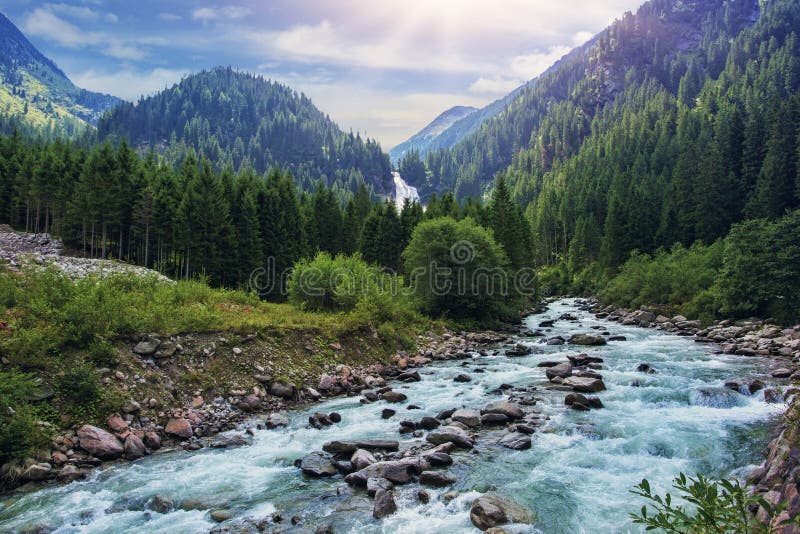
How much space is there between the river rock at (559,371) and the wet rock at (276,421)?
12585 millimetres

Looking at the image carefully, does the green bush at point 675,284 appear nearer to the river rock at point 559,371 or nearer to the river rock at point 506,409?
the river rock at point 559,371

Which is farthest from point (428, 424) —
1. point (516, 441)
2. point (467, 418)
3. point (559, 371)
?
point (559, 371)

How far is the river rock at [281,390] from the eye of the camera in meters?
19.2

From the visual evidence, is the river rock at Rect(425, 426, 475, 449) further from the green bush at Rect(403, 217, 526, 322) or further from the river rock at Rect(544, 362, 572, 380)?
the green bush at Rect(403, 217, 526, 322)

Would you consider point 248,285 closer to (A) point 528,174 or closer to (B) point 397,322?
(B) point 397,322

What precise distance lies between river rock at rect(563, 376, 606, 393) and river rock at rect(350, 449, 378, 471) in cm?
1057

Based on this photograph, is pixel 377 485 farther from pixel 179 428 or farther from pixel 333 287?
pixel 333 287

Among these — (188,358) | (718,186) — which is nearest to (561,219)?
(718,186)

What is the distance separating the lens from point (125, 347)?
17328 millimetres

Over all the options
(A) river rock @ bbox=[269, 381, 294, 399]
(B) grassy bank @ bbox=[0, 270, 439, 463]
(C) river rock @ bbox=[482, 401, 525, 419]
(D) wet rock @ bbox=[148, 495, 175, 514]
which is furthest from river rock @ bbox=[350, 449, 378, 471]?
(B) grassy bank @ bbox=[0, 270, 439, 463]

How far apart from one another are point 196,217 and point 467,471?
46.8 m

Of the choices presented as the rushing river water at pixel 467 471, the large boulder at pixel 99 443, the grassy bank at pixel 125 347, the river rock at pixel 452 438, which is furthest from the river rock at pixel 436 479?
the grassy bank at pixel 125 347

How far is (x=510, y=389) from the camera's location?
67.5 feet

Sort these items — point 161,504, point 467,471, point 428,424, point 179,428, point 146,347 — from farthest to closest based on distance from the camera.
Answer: point 146,347 → point 428,424 → point 179,428 → point 467,471 → point 161,504
